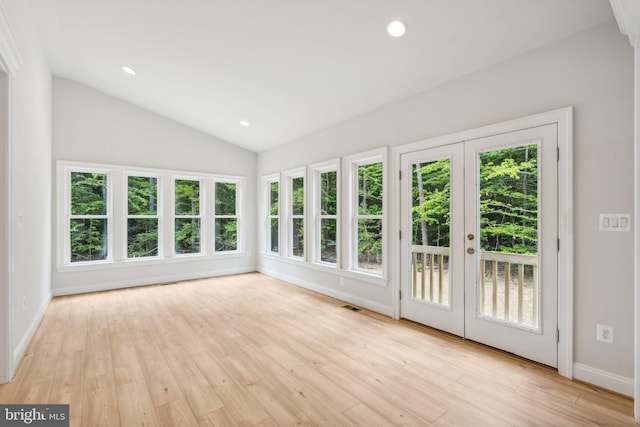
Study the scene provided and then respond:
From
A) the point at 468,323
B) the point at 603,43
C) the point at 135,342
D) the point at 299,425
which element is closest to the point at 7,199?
the point at 135,342

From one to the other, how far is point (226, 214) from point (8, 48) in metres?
4.45

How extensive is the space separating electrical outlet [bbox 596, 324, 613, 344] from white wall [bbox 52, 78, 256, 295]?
18.8 feet

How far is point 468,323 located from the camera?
306 cm

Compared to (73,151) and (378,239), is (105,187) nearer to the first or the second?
(73,151)

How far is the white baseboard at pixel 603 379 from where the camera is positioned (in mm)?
2145

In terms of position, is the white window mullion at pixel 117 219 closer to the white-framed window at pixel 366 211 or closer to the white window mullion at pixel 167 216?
the white window mullion at pixel 167 216

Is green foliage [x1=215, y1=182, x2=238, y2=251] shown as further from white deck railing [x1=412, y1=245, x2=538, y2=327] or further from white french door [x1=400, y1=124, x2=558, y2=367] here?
white deck railing [x1=412, y1=245, x2=538, y2=327]

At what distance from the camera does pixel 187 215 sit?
19.6 feet

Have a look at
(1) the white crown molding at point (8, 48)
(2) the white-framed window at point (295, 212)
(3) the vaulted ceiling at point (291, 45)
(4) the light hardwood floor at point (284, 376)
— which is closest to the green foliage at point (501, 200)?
(3) the vaulted ceiling at point (291, 45)

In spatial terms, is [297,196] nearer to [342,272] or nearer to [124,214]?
[342,272]

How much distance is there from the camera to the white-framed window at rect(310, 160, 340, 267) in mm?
4762

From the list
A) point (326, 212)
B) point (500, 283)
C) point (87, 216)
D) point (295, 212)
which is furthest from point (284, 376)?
point (87, 216)

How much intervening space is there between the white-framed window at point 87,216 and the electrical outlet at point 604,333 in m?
6.41

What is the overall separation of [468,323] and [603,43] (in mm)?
2589
